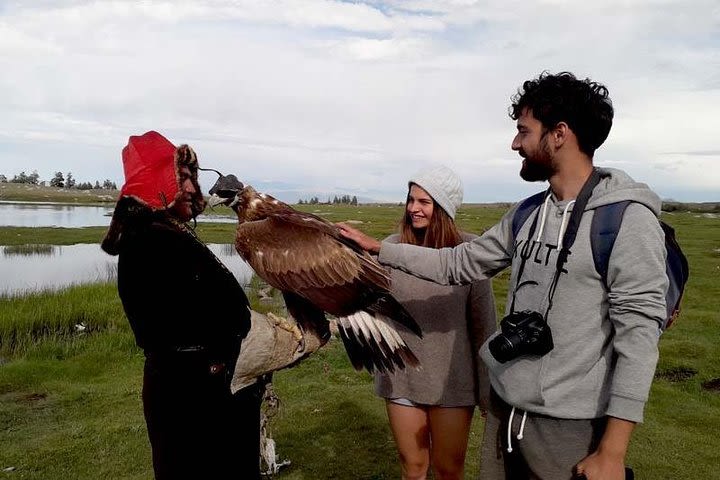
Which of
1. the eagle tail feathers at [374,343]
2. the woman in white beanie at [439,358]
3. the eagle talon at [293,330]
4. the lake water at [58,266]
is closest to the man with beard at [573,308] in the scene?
the woman in white beanie at [439,358]

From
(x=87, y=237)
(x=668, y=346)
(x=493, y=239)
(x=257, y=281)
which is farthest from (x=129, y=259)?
(x=87, y=237)

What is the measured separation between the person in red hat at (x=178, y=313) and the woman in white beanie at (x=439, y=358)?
4.03 ft

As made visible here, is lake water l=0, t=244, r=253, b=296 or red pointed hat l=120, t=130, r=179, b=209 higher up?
red pointed hat l=120, t=130, r=179, b=209

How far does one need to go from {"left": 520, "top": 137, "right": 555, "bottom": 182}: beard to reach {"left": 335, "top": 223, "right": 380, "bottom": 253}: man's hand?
1320 millimetres

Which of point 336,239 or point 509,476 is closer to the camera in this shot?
point 509,476

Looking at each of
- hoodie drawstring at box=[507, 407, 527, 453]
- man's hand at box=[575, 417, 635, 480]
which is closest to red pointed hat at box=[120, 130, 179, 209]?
hoodie drawstring at box=[507, 407, 527, 453]

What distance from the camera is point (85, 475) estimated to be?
6293mm

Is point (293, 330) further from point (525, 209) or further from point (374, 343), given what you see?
point (525, 209)

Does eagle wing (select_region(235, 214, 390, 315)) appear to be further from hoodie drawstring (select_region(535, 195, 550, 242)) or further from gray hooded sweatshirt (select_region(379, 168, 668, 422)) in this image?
hoodie drawstring (select_region(535, 195, 550, 242))

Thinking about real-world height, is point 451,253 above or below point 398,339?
above

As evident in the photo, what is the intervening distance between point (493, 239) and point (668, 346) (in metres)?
9.25

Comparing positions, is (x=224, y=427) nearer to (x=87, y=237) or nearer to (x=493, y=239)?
(x=493, y=239)

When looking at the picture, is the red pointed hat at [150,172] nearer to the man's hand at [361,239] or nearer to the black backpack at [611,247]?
the man's hand at [361,239]

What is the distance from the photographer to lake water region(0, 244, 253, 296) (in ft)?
74.6
